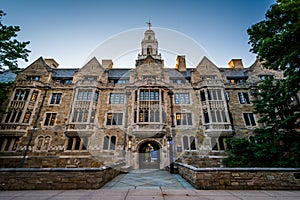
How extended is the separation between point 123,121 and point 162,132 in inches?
213

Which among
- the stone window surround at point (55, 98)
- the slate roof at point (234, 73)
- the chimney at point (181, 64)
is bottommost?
the stone window surround at point (55, 98)

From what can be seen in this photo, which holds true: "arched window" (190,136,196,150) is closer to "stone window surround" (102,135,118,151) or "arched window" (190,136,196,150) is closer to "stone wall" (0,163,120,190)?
"stone window surround" (102,135,118,151)

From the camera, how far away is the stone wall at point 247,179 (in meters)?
6.84

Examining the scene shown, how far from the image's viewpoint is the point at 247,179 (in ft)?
22.8

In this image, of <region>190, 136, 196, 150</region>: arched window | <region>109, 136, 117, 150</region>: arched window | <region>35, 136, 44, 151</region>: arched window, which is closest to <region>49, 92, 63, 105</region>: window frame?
<region>35, 136, 44, 151</region>: arched window

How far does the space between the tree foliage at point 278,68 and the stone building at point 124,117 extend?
4.67 meters

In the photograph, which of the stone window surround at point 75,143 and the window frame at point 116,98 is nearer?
the stone window surround at point 75,143

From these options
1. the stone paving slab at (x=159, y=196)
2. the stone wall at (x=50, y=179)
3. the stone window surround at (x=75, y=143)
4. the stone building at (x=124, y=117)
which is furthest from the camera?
the stone window surround at (x=75, y=143)

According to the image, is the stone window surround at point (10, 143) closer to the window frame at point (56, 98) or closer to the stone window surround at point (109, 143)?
the window frame at point (56, 98)

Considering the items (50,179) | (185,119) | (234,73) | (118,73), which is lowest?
(50,179)

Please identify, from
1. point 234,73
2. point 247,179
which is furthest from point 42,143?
point 234,73

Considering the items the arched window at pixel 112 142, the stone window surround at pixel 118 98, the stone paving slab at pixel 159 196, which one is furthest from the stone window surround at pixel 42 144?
the stone paving slab at pixel 159 196

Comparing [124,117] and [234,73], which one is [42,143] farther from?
[234,73]

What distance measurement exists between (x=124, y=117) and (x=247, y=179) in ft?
47.3
